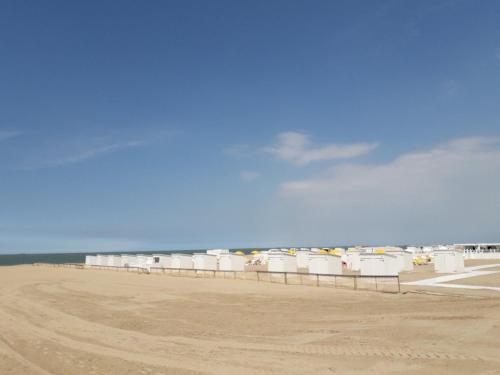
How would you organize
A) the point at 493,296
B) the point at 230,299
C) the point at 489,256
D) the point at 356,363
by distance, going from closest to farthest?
the point at 356,363
the point at 493,296
the point at 230,299
the point at 489,256

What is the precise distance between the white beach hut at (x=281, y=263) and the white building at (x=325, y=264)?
2.92 m

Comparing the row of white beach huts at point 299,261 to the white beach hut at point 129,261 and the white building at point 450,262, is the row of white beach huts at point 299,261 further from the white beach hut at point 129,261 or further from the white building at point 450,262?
the white building at point 450,262

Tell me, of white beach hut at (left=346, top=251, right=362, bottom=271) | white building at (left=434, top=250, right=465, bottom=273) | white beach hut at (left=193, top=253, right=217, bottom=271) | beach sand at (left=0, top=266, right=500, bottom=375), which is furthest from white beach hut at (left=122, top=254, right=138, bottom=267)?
white building at (left=434, top=250, right=465, bottom=273)

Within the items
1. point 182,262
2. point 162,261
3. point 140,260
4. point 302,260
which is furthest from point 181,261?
point 302,260

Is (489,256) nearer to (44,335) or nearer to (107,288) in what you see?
(107,288)

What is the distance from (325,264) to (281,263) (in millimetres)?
4380

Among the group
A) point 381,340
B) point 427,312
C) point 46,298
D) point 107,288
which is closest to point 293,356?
point 381,340

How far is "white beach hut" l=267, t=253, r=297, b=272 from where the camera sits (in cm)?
3307

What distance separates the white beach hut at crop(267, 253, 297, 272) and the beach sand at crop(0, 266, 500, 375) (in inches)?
475

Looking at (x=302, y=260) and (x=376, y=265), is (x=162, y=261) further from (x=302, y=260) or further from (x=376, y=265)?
(x=376, y=265)

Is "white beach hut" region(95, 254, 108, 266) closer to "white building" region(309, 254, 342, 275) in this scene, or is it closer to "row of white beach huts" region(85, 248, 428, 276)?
"row of white beach huts" region(85, 248, 428, 276)

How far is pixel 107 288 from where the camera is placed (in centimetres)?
2683

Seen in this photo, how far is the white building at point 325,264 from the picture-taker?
98.2 ft

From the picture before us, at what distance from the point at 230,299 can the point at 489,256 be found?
151 feet
